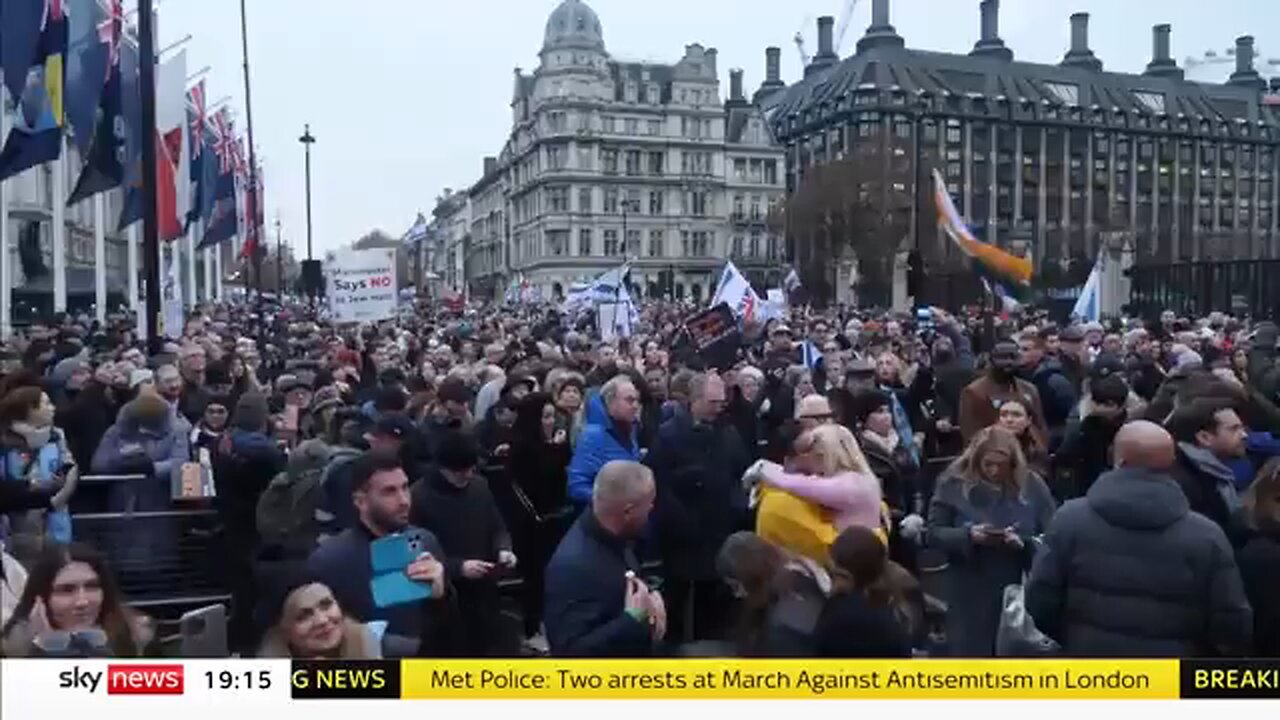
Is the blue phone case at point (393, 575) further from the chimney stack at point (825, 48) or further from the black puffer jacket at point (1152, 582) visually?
the chimney stack at point (825, 48)

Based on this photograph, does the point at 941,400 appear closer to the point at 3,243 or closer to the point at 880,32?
the point at 880,32

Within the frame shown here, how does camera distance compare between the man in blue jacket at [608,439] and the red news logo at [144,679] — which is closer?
the red news logo at [144,679]

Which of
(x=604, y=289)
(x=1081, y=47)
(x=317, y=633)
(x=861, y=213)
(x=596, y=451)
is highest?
(x=861, y=213)

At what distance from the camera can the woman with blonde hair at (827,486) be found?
3.97 m

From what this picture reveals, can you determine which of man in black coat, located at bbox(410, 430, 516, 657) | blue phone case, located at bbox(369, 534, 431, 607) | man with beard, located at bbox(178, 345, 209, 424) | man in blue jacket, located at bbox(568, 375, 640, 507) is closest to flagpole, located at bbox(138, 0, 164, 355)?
man with beard, located at bbox(178, 345, 209, 424)

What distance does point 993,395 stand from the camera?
6422 millimetres

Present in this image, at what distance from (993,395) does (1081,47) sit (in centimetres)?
229

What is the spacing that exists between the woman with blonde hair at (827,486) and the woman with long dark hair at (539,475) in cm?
166

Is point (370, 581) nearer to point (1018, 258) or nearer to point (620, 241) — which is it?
point (620, 241)

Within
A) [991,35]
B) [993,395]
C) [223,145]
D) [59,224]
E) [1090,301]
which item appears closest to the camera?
[991,35]

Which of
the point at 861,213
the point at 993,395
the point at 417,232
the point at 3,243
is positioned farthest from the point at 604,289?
the point at 861,213

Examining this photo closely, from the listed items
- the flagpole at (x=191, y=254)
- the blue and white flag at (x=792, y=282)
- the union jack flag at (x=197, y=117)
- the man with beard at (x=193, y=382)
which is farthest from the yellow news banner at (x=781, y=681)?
the flagpole at (x=191, y=254)

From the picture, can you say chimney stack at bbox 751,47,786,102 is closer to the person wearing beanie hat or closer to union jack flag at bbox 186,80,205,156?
the person wearing beanie hat

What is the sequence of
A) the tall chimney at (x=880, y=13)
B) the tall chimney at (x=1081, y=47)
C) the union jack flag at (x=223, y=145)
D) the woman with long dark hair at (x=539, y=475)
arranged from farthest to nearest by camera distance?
the union jack flag at (x=223, y=145) < the woman with long dark hair at (x=539, y=475) < the tall chimney at (x=880, y=13) < the tall chimney at (x=1081, y=47)
